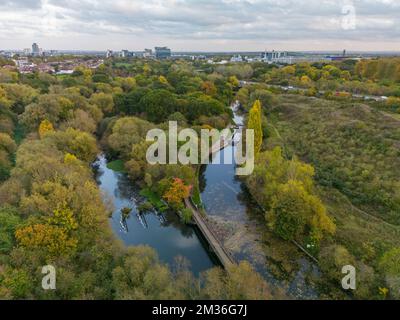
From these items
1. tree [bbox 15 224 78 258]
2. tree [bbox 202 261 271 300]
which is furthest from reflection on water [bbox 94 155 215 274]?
tree [bbox 15 224 78 258]

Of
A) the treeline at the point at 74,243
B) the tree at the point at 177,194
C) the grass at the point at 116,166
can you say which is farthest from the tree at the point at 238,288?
the grass at the point at 116,166

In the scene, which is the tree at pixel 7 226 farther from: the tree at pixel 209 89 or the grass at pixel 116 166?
the tree at pixel 209 89

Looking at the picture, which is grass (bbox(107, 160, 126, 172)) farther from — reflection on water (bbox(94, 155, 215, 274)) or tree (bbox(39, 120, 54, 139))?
tree (bbox(39, 120, 54, 139))

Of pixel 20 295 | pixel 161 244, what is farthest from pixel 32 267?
pixel 161 244

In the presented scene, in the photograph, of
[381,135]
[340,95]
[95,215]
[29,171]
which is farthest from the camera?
[340,95]

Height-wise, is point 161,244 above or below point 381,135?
below

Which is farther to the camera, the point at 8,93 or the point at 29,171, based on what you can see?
the point at 8,93

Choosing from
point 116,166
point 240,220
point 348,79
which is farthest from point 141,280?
point 348,79

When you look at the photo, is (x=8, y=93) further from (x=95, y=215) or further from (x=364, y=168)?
(x=364, y=168)
